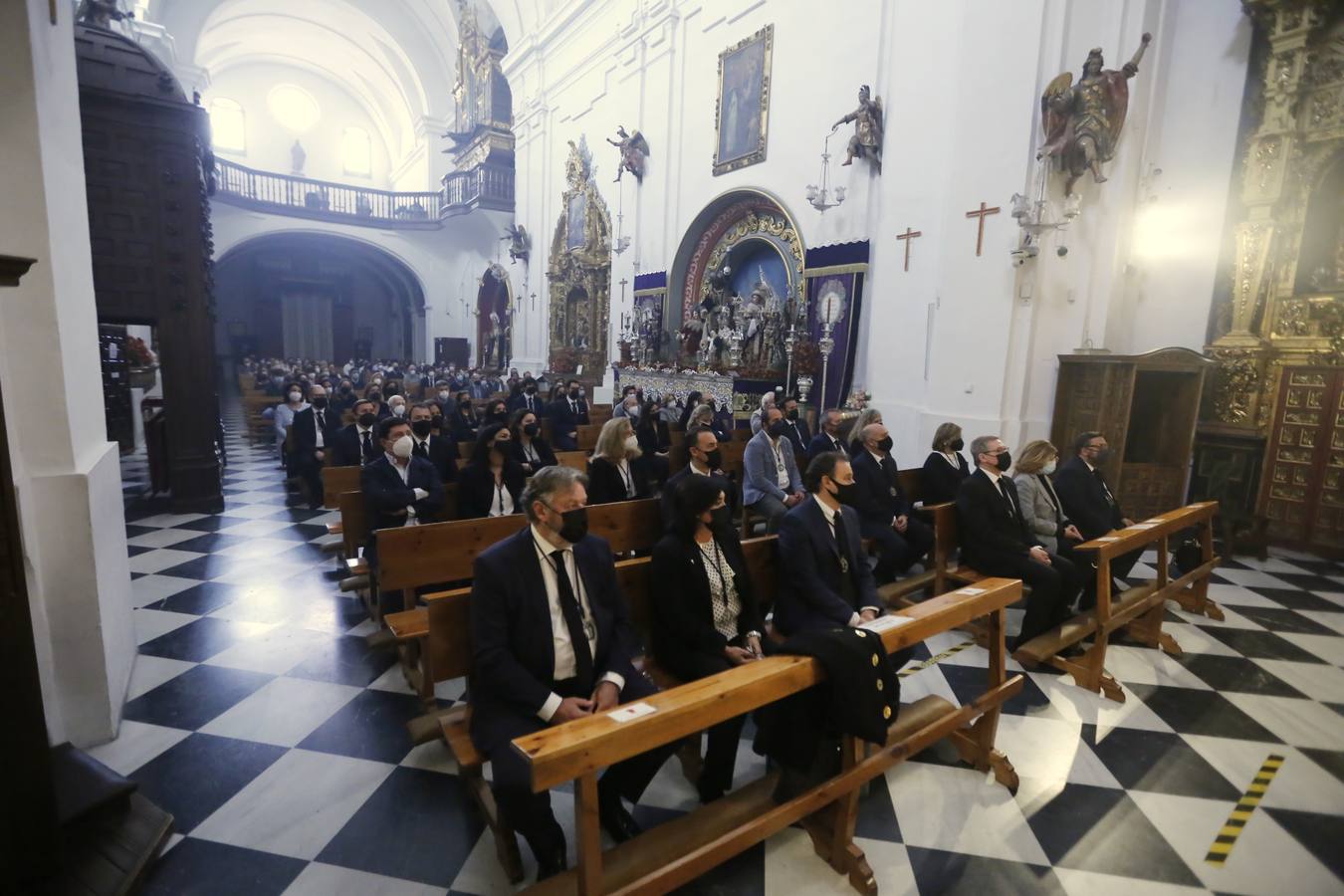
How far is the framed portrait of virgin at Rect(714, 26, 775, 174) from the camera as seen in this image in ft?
32.5

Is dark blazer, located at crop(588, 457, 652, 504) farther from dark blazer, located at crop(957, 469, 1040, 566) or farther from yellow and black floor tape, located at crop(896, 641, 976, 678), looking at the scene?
dark blazer, located at crop(957, 469, 1040, 566)

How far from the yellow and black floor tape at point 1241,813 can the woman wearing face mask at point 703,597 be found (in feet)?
5.60

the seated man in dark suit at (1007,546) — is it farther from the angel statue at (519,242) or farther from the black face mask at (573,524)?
the angel statue at (519,242)

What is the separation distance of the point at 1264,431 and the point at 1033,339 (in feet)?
7.74

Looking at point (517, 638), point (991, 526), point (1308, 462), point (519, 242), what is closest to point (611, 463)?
point (517, 638)

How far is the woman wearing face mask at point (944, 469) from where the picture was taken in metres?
4.90

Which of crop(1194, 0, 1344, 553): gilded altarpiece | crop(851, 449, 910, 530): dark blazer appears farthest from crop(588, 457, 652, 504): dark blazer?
crop(1194, 0, 1344, 553): gilded altarpiece

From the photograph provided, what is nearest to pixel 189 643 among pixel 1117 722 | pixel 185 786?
pixel 185 786

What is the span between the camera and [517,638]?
2180 mm

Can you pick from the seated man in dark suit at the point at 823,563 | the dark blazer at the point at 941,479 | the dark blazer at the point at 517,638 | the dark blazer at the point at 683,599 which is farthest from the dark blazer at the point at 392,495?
the dark blazer at the point at 941,479

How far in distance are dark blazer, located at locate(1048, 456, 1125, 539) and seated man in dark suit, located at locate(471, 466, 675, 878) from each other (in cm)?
338

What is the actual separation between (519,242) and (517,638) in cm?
1773

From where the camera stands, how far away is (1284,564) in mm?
5730

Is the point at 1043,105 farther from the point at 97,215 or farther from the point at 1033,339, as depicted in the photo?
the point at 97,215
